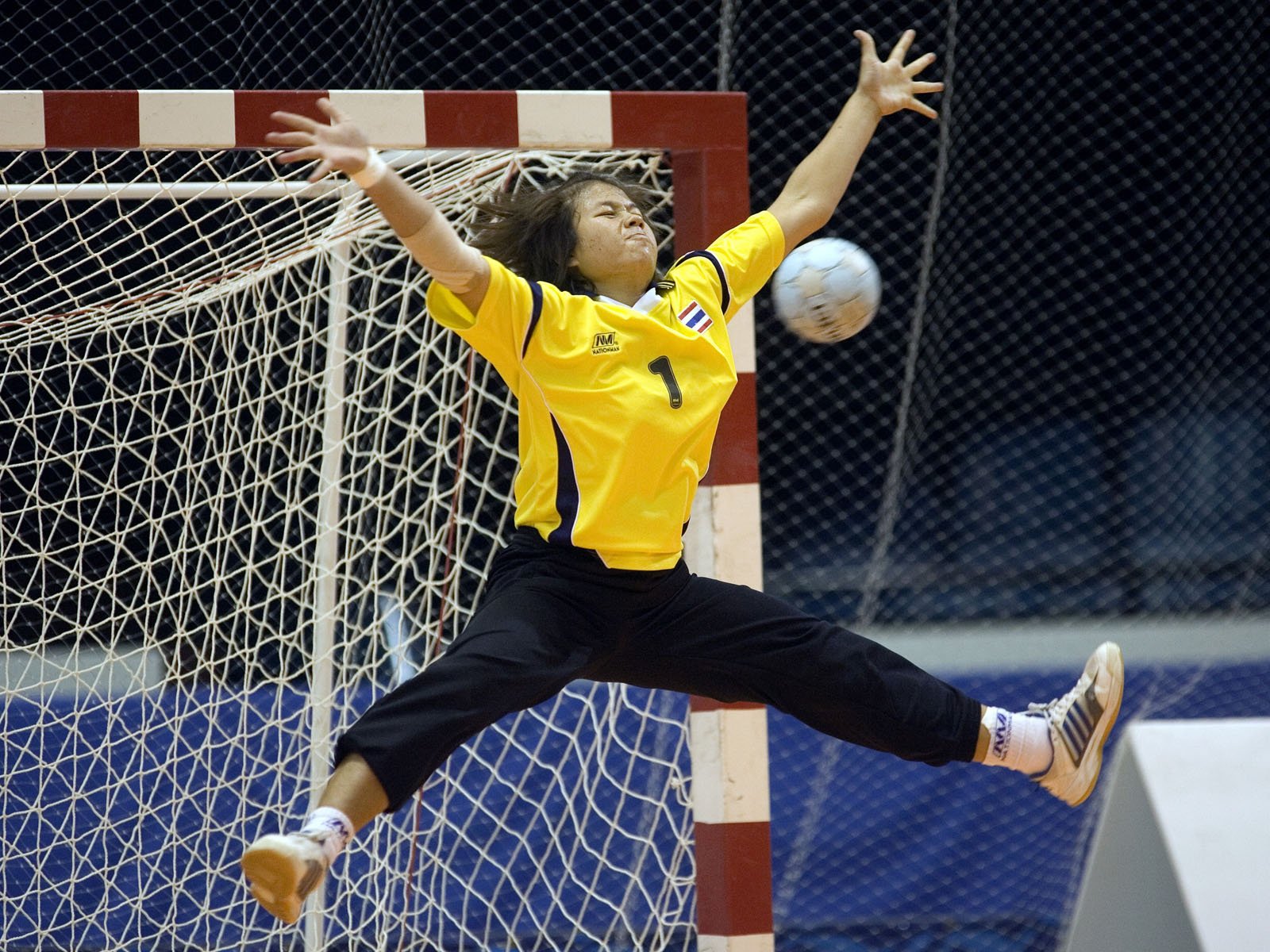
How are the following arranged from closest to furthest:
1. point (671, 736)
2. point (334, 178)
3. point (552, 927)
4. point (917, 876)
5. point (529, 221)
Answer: point (529, 221), point (334, 178), point (552, 927), point (917, 876), point (671, 736)

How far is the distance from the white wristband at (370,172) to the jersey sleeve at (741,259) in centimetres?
60

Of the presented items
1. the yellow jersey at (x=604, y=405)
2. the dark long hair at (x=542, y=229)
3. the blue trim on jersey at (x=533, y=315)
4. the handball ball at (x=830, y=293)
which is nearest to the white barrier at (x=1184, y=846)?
the yellow jersey at (x=604, y=405)

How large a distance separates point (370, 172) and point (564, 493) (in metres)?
0.59

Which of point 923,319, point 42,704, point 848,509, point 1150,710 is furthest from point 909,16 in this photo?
point 42,704

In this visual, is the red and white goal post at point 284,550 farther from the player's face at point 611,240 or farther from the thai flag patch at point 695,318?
the thai flag patch at point 695,318

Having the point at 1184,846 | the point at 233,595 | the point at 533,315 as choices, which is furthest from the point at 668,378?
the point at 233,595

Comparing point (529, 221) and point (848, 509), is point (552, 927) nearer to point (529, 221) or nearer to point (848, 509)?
point (529, 221)

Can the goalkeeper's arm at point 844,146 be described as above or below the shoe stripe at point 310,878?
above

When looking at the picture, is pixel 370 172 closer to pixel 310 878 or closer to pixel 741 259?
pixel 741 259

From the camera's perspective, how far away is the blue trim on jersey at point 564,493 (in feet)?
7.77

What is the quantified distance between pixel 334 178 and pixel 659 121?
79 cm

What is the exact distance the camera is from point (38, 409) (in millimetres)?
4477

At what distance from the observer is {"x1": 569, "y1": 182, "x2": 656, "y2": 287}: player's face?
2553 millimetres

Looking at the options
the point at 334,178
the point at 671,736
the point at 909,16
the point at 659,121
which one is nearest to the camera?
the point at 659,121
